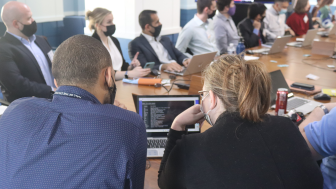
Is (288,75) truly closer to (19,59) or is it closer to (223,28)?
(223,28)

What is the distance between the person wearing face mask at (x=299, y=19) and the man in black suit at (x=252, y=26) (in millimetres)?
1699

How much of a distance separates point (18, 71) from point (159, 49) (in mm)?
1522

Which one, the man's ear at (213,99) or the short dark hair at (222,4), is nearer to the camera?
the man's ear at (213,99)

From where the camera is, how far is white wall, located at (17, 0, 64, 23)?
4.38m

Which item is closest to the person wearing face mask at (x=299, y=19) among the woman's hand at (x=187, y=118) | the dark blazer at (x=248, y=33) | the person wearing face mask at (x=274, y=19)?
the person wearing face mask at (x=274, y=19)

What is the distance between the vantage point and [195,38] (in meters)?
3.98

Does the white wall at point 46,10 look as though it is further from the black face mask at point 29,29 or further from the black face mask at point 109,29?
the black face mask at point 29,29

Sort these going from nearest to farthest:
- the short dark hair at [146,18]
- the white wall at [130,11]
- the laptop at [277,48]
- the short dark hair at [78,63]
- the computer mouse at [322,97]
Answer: the short dark hair at [78,63], the computer mouse at [322,97], the short dark hair at [146,18], the laptop at [277,48], the white wall at [130,11]

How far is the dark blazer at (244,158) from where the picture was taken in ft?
3.01

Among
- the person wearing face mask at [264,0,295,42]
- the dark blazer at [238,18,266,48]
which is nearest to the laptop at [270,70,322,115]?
the dark blazer at [238,18,266,48]

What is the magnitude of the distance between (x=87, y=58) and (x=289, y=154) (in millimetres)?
755

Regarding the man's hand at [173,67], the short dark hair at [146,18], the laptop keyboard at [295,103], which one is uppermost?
the short dark hair at [146,18]

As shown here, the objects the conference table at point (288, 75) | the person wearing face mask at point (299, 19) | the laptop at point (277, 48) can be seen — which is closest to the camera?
the conference table at point (288, 75)

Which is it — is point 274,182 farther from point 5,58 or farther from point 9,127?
point 5,58
